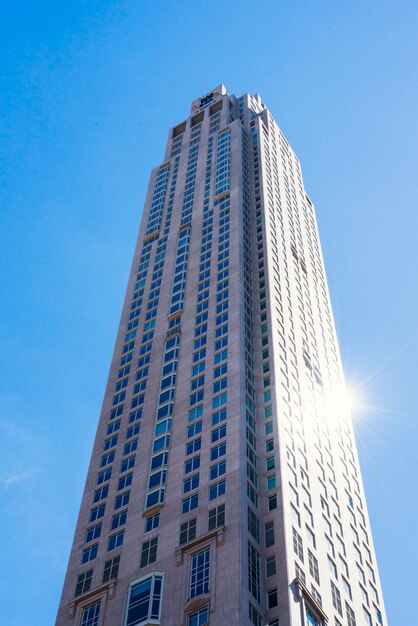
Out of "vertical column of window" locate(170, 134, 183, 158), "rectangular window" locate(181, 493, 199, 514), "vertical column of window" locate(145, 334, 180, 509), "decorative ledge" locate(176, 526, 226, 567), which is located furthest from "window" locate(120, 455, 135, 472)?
"vertical column of window" locate(170, 134, 183, 158)

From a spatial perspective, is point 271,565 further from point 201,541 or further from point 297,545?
point 201,541

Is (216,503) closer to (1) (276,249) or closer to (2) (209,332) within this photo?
(2) (209,332)

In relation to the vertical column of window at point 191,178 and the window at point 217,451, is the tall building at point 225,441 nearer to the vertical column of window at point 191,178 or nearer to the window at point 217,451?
the window at point 217,451

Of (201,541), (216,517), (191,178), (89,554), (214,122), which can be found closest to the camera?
(201,541)

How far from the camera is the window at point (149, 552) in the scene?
68.7 metres

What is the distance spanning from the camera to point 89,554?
74.2 meters

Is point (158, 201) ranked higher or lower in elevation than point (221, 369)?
higher

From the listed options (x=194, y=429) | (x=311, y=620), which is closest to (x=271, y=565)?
(x=311, y=620)

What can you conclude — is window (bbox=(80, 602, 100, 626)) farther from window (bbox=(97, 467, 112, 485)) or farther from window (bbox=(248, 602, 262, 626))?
window (bbox=(97, 467, 112, 485))

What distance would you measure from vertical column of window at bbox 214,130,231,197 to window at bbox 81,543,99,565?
53.9 m

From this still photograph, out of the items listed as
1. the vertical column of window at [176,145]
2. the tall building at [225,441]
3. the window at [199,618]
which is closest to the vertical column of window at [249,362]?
the tall building at [225,441]

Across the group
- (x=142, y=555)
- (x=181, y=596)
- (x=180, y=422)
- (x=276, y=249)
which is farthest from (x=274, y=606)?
(x=276, y=249)

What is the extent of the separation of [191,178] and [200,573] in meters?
70.5

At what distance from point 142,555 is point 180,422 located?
1478cm
